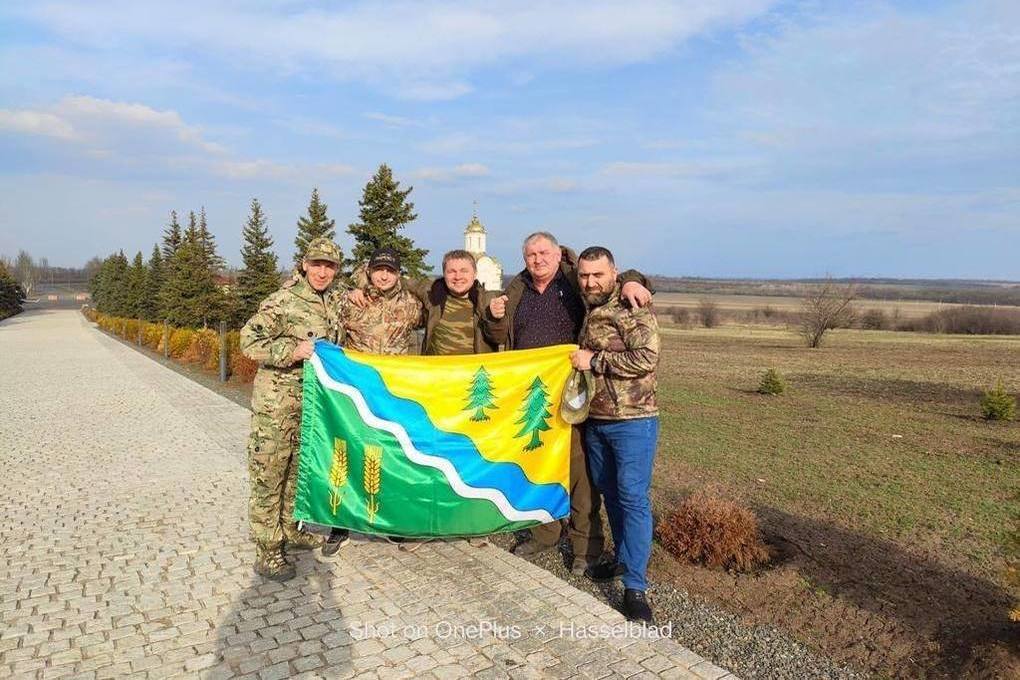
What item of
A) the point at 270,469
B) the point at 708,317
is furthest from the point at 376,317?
the point at 708,317

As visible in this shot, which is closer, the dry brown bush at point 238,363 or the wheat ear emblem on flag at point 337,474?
the wheat ear emblem on flag at point 337,474

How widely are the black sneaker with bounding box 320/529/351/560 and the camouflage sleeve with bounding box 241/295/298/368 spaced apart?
1717mm

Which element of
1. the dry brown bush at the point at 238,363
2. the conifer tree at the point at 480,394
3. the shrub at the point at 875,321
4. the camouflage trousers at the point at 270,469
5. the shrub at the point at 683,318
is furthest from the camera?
the shrub at the point at 683,318

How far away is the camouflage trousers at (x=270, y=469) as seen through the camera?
5414mm

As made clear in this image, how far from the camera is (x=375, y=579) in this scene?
213 inches

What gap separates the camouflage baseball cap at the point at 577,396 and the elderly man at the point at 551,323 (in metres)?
0.48

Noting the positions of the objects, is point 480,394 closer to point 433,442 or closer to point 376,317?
point 433,442

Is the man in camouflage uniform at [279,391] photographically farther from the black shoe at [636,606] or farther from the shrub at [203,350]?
the shrub at [203,350]

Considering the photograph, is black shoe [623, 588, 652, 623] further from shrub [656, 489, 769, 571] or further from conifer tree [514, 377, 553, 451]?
conifer tree [514, 377, 553, 451]

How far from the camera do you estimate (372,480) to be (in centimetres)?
545

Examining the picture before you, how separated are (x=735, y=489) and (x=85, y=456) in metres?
9.64

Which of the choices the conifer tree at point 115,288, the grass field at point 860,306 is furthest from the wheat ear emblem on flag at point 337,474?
the grass field at point 860,306

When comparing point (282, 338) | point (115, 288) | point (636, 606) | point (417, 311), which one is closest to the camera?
point (636, 606)

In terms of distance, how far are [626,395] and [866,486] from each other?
571 centimetres
